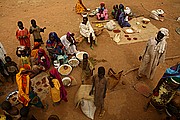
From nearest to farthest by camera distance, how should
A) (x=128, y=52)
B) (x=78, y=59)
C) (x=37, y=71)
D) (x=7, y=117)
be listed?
(x=7, y=117) → (x=37, y=71) → (x=78, y=59) → (x=128, y=52)

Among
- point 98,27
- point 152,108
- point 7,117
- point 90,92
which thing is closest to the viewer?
point 7,117

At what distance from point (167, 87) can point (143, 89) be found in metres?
1.43

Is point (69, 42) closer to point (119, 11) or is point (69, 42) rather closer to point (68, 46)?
point (68, 46)

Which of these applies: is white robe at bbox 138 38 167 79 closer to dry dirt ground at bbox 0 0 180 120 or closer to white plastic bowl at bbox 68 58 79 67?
dry dirt ground at bbox 0 0 180 120

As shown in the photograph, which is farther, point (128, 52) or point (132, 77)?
point (128, 52)

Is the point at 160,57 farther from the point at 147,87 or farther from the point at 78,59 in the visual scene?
the point at 78,59

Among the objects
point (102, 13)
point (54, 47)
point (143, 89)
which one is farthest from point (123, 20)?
point (143, 89)

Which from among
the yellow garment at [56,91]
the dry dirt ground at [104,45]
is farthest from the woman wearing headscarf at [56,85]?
the dry dirt ground at [104,45]

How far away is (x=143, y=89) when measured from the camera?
5.22 m

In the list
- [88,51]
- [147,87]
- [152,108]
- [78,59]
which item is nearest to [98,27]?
[88,51]

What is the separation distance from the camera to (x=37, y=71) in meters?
5.48

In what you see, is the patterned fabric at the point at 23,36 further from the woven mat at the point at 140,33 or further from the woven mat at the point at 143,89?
the woven mat at the point at 143,89

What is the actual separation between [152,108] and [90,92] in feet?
5.68

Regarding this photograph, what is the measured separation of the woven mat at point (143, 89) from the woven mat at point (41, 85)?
2.59 meters
